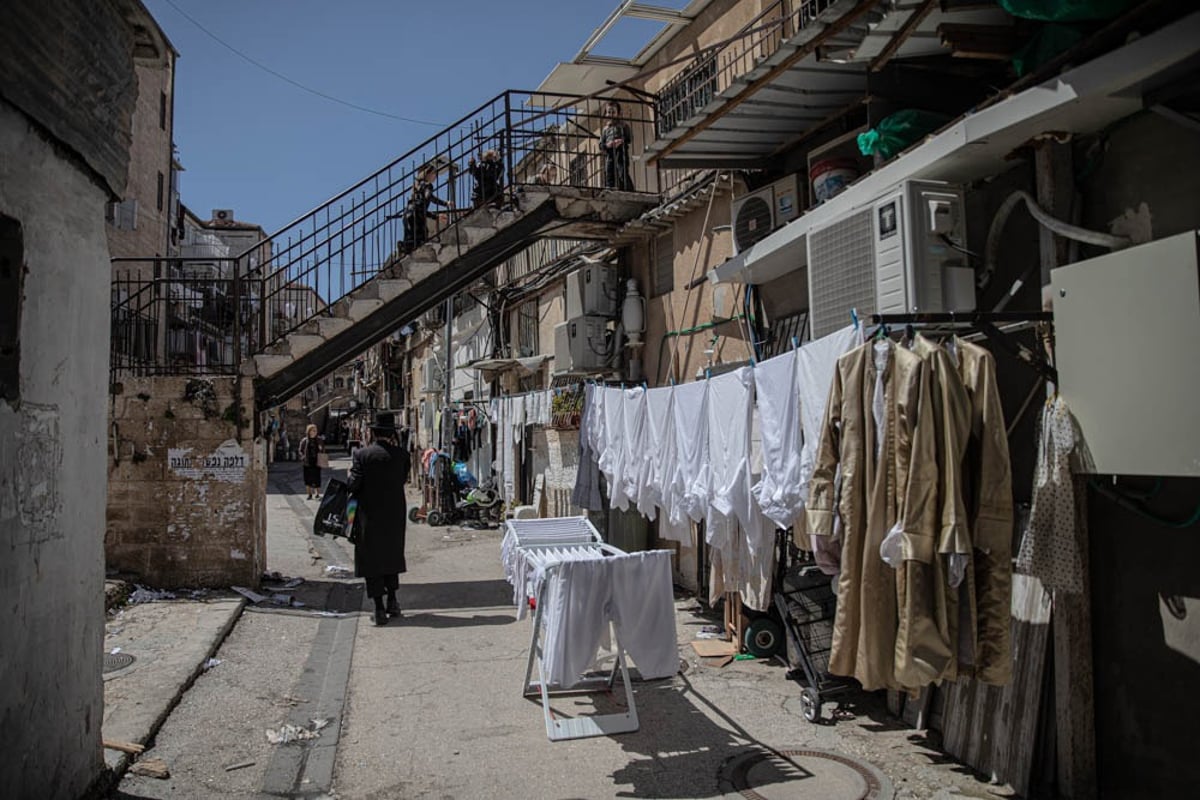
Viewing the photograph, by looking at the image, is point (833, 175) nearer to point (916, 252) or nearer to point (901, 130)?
point (901, 130)

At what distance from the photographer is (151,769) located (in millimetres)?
4676

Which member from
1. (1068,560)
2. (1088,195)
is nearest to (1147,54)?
(1088,195)

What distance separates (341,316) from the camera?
10.3 m

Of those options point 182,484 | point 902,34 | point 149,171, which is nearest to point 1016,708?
point 902,34

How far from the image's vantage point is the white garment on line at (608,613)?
16.9ft

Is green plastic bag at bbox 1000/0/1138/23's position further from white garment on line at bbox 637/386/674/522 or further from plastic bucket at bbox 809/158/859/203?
white garment on line at bbox 637/386/674/522

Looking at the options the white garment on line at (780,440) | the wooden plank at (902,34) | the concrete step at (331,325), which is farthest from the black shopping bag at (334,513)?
the wooden plank at (902,34)

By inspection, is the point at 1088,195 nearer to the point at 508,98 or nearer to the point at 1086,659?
the point at 1086,659

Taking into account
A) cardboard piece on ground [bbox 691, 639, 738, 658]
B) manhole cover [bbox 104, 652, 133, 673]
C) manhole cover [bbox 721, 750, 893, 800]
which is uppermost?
manhole cover [bbox 104, 652, 133, 673]

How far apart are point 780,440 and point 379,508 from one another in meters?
4.86

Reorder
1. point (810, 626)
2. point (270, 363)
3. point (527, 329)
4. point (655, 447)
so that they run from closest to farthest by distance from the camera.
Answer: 1. point (810, 626)
2. point (655, 447)
3. point (270, 363)
4. point (527, 329)

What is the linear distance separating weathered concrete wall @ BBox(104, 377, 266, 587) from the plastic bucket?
7.25 metres

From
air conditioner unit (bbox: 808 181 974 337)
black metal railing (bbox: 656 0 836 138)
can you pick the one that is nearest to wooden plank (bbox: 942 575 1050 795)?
air conditioner unit (bbox: 808 181 974 337)

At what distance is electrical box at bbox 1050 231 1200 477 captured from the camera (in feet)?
10.3
